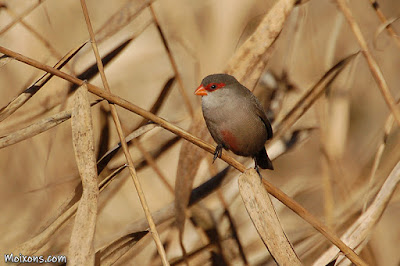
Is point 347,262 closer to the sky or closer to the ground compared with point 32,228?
closer to the ground

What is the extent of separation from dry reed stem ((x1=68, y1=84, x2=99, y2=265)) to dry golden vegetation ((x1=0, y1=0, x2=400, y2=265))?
1.93 feet

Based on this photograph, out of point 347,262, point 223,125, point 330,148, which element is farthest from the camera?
point 330,148

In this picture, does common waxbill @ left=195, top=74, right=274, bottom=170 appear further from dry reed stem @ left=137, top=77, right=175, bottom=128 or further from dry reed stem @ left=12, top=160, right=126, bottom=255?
dry reed stem @ left=12, top=160, right=126, bottom=255

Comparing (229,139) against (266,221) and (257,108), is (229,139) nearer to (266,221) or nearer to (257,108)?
(257,108)

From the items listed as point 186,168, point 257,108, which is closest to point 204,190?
point 186,168

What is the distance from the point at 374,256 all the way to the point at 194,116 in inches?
52.3

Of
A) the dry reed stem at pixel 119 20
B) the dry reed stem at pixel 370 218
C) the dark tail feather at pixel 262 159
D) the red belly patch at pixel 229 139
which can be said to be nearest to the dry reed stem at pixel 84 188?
the dry reed stem at pixel 119 20

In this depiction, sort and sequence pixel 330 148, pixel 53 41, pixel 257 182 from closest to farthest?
pixel 257 182, pixel 330 148, pixel 53 41

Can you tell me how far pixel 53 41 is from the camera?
345cm

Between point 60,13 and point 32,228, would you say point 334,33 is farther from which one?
point 32,228

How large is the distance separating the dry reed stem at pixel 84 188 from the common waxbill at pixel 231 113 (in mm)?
818

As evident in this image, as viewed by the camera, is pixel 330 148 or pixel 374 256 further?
pixel 330 148

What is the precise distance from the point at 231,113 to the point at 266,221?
0.90 metres

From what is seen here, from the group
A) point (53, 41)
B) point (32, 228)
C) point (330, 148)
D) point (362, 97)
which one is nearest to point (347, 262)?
point (330, 148)
